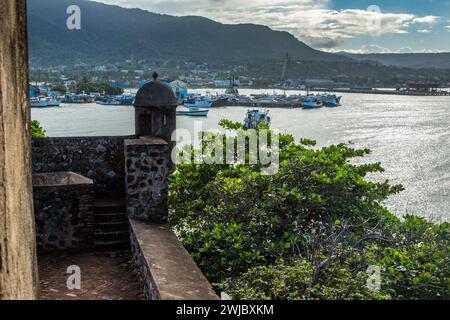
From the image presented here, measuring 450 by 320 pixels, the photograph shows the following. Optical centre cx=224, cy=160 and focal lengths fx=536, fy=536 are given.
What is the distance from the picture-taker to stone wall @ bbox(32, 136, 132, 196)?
8555 millimetres

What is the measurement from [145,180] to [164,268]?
6.89 ft

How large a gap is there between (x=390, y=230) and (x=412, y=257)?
1.03 m

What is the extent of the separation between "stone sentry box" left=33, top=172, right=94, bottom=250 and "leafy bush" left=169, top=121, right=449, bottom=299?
1.34m

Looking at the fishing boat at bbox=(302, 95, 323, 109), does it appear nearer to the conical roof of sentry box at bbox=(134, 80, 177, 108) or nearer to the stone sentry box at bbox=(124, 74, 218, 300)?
the conical roof of sentry box at bbox=(134, 80, 177, 108)

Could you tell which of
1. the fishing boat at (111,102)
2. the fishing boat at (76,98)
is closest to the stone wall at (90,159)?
the fishing boat at (111,102)

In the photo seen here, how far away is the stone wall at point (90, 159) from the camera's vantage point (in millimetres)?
8555

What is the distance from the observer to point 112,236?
7.48 metres

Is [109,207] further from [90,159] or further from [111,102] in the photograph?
[111,102]

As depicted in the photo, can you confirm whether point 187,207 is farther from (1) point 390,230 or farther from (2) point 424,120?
(2) point 424,120

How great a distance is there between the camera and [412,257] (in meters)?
5.83

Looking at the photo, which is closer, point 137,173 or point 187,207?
point 137,173

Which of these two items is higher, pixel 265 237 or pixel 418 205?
pixel 265 237
